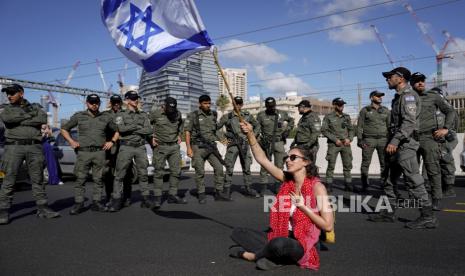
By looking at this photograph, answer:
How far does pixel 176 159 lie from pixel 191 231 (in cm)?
232

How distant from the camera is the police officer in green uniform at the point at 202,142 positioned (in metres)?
7.46

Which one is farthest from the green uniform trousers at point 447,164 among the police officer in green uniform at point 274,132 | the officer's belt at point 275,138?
the officer's belt at point 275,138

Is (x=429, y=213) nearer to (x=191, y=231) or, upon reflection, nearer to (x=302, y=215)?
(x=302, y=215)

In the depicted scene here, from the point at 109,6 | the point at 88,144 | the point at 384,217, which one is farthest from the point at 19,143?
the point at 384,217

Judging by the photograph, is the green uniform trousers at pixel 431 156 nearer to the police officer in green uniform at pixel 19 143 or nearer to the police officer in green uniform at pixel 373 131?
the police officer in green uniform at pixel 373 131

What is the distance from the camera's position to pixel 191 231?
5.06m

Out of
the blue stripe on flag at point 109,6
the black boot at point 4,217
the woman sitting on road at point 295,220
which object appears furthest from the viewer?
the black boot at point 4,217

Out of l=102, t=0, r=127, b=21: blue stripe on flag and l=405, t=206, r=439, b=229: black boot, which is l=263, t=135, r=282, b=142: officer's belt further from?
l=102, t=0, r=127, b=21: blue stripe on flag

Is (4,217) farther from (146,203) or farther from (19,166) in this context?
(146,203)

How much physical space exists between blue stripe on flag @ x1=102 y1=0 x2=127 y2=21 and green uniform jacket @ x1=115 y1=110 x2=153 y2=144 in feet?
7.32

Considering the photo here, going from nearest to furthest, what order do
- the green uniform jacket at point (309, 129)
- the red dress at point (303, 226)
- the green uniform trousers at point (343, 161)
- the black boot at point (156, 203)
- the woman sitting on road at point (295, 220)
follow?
the woman sitting on road at point (295, 220)
the red dress at point (303, 226)
the black boot at point (156, 203)
the green uniform jacket at point (309, 129)
the green uniform trousers at point (343, 161)

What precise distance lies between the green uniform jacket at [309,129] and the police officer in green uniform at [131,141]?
3381 millimetres

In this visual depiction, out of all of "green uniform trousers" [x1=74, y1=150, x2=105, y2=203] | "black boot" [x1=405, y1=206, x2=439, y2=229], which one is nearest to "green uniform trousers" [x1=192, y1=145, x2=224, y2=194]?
"green uniform trousers" [x1=74, y1=150, x2=105, y2=203]

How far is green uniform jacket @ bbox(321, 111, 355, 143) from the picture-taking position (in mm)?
8945
